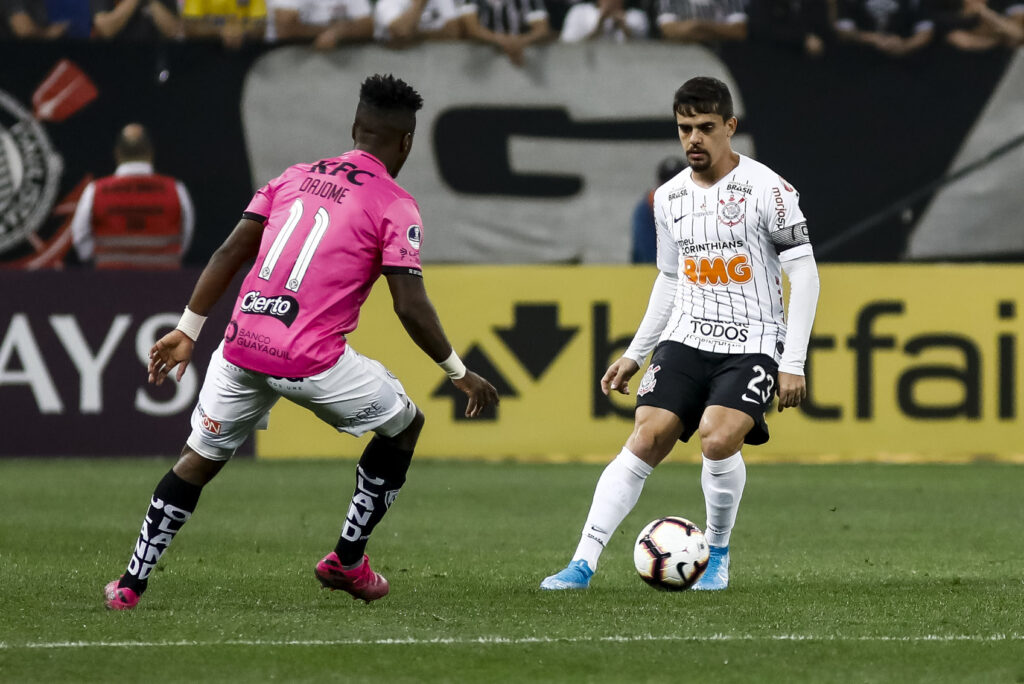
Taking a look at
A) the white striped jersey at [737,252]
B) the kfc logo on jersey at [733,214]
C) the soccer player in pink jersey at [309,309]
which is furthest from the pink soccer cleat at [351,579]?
the kfc logo on jersey at [733,214]

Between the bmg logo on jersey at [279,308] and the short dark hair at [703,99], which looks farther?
the short dark hair at [703,99]

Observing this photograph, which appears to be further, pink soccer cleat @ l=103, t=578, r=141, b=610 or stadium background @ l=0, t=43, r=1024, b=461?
stadium background @ l=0, t=43, r=1024, b=461

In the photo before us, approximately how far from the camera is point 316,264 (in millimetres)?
6094

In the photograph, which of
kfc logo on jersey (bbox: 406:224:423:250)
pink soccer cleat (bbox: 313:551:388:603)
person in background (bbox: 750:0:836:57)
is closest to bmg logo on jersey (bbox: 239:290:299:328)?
kfc logo on jersey (bbox: 406:224:423:250)

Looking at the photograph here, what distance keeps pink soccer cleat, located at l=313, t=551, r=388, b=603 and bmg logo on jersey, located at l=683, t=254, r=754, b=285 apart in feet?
5.87

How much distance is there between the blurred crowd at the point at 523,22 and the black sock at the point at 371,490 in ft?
29.6

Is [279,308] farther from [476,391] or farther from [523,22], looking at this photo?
[523,22]

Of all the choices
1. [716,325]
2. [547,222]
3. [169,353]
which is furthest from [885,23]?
[169,353]

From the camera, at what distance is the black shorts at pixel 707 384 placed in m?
6.89

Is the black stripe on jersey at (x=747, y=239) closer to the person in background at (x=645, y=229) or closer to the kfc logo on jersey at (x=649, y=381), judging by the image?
the kfc logo on jersey at (x=649, y=381)

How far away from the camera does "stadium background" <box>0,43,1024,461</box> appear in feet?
43.4

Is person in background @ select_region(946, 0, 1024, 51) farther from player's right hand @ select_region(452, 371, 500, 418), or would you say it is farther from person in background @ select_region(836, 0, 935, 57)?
player's right hand @ select_region(452, 371, 500, 418)

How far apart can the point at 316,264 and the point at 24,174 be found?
30.1ft

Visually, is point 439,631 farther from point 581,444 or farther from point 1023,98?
Answer: point 1023,98
